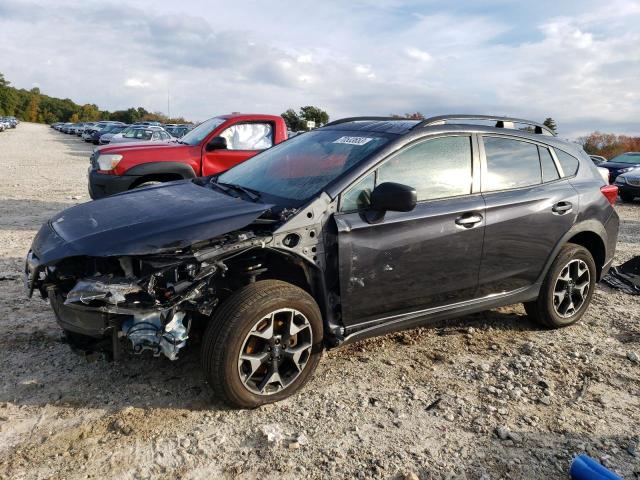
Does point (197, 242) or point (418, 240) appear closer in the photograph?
point (197, 242)

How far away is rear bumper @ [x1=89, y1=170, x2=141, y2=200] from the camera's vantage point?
733 centimetres

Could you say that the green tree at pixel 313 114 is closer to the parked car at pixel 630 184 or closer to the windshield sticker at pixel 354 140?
the parked car at pixel 630 184

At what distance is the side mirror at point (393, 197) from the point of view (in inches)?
123

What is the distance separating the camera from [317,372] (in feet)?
11.8

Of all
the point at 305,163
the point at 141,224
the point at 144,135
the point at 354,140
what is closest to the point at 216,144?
the point at 305,163

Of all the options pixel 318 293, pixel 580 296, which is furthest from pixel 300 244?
pixel 580 296

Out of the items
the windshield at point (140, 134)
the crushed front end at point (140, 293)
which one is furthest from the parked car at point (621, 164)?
the windshield at point (140, 134)

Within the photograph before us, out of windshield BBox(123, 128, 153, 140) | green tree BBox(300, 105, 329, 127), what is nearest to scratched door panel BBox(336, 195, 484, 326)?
windshield BBox(123, 128, 153, 140)

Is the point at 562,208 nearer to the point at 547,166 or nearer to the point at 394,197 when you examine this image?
the point at 547,166

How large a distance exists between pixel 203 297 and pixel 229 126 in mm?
5300

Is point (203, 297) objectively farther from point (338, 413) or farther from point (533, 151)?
point (533, 151)

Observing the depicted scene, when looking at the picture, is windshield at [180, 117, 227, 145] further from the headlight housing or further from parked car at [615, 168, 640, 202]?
parked car at [615, 168, 640, 202]

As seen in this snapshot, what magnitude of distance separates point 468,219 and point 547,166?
1.17 m

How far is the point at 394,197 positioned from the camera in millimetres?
3129
